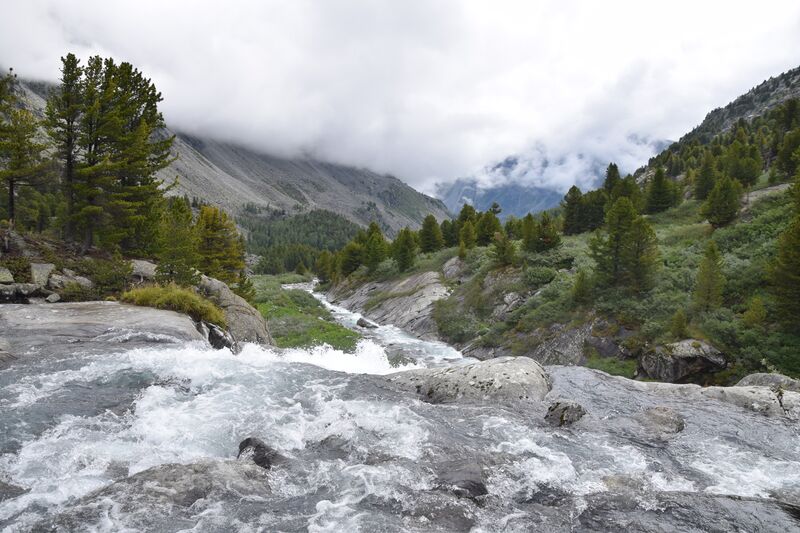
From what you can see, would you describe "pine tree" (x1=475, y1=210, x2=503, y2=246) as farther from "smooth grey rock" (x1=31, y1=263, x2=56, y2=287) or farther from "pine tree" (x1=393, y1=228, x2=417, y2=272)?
"smooth grey rock" (x1=31, y1=263, x2=56, y2=287)

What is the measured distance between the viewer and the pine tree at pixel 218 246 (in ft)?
118

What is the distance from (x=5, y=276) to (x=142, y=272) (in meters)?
6.82

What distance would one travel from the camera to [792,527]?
7418 mm

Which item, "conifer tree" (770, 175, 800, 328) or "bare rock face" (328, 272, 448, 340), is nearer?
"conifer tree" (770, 175, 800, 328)

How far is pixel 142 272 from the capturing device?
85.5 feet

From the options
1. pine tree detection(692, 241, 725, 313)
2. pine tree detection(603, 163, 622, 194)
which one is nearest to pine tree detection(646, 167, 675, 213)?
pine tree detection(603, 163, 622, 194)

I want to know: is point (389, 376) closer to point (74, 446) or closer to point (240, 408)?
point (240, 408)

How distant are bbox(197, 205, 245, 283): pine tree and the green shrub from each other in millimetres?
14475

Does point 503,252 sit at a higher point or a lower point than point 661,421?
higher

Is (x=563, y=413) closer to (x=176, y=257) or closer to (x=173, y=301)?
(x=173, y=301)

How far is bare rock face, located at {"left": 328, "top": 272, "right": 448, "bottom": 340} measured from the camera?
48156mm

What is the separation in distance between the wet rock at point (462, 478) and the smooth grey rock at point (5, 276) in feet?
71.4

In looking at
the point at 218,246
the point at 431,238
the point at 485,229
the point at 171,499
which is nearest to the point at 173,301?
the point at 171,499

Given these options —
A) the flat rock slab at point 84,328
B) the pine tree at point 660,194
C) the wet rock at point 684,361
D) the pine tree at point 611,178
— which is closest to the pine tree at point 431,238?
the pine tree at point 611,178
